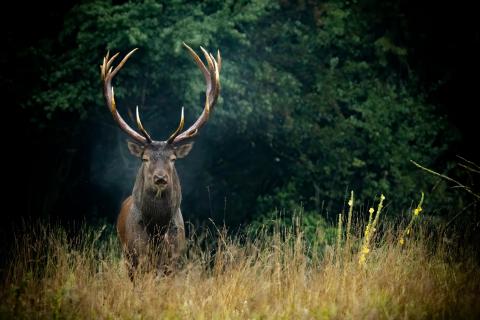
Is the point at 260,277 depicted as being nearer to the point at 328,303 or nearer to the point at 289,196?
the point at 328,303

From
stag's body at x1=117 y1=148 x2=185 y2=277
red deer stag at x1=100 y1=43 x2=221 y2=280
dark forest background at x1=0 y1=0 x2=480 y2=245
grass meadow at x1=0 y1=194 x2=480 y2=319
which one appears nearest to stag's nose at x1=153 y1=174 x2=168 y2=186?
red deer stag at x1=100 y1=43 x2=221 y2=280

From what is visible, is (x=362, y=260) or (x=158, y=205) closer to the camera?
(x=362, y=260)

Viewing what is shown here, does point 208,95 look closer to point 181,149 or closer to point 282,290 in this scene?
point 181,149

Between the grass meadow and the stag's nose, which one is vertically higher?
the stag's nose

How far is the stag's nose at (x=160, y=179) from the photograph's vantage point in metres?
7.48

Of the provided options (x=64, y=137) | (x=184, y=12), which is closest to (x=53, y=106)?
(x=64, y=137)

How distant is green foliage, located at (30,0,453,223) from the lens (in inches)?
459

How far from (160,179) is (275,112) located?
5.39m

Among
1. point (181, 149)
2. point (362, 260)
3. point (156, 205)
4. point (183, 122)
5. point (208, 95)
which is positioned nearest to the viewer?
point (362, 260)

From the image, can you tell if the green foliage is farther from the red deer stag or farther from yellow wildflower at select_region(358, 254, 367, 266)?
yellow wildflower at select_region(358, 254, 367, 266)

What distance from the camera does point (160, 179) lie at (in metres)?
7.48

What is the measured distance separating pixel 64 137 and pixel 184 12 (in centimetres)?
271

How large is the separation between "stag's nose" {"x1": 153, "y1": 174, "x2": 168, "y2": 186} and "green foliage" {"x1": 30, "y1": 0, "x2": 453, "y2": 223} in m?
4.06

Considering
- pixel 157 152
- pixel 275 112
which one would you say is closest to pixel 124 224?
pixel 157 152
